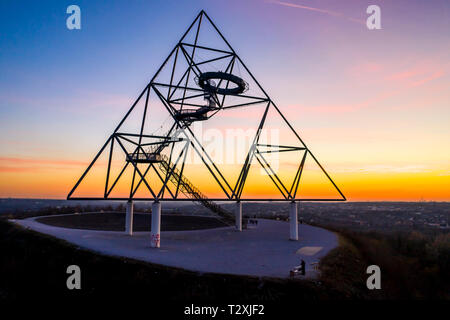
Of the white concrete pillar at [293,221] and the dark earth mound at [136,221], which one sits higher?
the white concrete pillar at [293,221]

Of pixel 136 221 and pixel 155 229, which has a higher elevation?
pixel 155 229

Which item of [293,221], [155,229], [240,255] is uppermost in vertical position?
[155,229]

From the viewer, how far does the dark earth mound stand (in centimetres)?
3538

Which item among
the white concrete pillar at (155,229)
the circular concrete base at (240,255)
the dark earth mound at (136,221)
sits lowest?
the dark earth mound at (136,221)

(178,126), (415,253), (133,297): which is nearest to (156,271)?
(133,297)

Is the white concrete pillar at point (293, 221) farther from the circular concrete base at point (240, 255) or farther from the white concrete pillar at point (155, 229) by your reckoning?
the white concrete pillar at point (155, 229)

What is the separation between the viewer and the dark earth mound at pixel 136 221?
3538cm

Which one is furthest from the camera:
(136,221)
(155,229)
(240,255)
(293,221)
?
(136,221)

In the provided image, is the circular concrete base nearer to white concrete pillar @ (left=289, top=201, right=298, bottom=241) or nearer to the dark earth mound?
white concrete pillar @ (left=289, top=201, right=298, bottom=241)

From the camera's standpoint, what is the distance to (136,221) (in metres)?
40.3

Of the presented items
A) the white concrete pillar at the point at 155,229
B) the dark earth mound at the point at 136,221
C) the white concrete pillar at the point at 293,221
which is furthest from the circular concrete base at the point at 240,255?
the dark earth mound at the point at 136,221

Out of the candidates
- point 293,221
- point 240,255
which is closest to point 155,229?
point 240,255

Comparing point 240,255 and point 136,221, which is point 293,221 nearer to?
point 240,255

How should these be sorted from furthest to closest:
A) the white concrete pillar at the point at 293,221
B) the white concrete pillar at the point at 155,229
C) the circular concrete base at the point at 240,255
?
the white concrete pillar at the point at 293,221
the white concrete pillar at the point at 155,229
the circular concrete base at the point at 240,255
